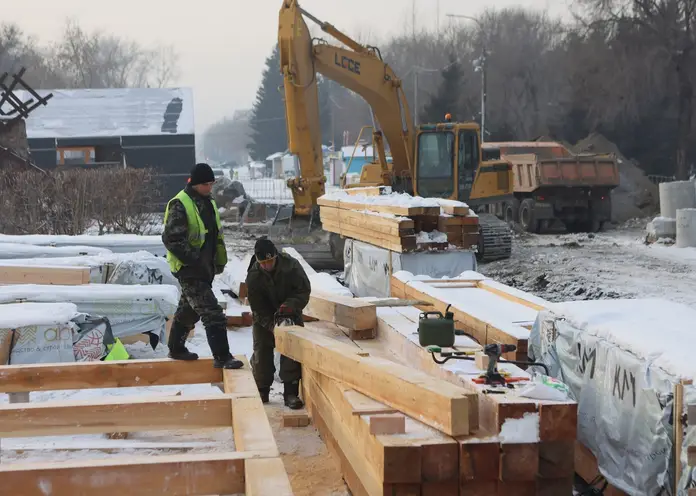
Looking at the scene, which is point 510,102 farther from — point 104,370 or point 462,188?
point 104,370

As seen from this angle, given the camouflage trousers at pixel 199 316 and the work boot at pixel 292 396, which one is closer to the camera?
the camouflage trousers at pixel 199 316

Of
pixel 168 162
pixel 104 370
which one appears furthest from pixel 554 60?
pixel 104 370

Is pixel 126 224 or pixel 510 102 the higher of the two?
pixel 510 102

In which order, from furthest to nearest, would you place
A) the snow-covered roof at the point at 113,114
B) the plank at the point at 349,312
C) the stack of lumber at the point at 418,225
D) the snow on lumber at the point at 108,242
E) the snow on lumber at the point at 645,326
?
the snow-covered roof at the point at 113,114 < the snow on lumber at the point at 108,242 < the stack of lumber at the point at 418,225 < the plank at the point at 349,312 < the snow on lumber at the point at 645,326

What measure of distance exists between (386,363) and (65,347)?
→ 3.70 m

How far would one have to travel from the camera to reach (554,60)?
52.5 metres

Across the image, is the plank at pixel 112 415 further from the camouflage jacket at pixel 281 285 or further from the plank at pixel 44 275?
the plank at pixel 44 275

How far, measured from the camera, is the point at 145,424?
5273mm

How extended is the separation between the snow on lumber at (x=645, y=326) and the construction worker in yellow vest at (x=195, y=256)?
2420 millimetres

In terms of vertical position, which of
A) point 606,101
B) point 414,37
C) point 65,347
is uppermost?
point 414,37

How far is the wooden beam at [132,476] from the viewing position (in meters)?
3.97

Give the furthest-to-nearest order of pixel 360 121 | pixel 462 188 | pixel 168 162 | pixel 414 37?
1. pixel 360 121
2. pixel 414 37
3. pixel 168 162
4. pixel 462 188

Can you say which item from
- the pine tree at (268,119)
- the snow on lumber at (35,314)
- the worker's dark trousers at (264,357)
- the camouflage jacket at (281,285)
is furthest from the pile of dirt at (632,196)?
the pine tree at (268,119)

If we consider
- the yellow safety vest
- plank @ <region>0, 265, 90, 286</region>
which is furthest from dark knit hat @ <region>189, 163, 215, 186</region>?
plank @ <region>0, 265, 90, 286</region>
